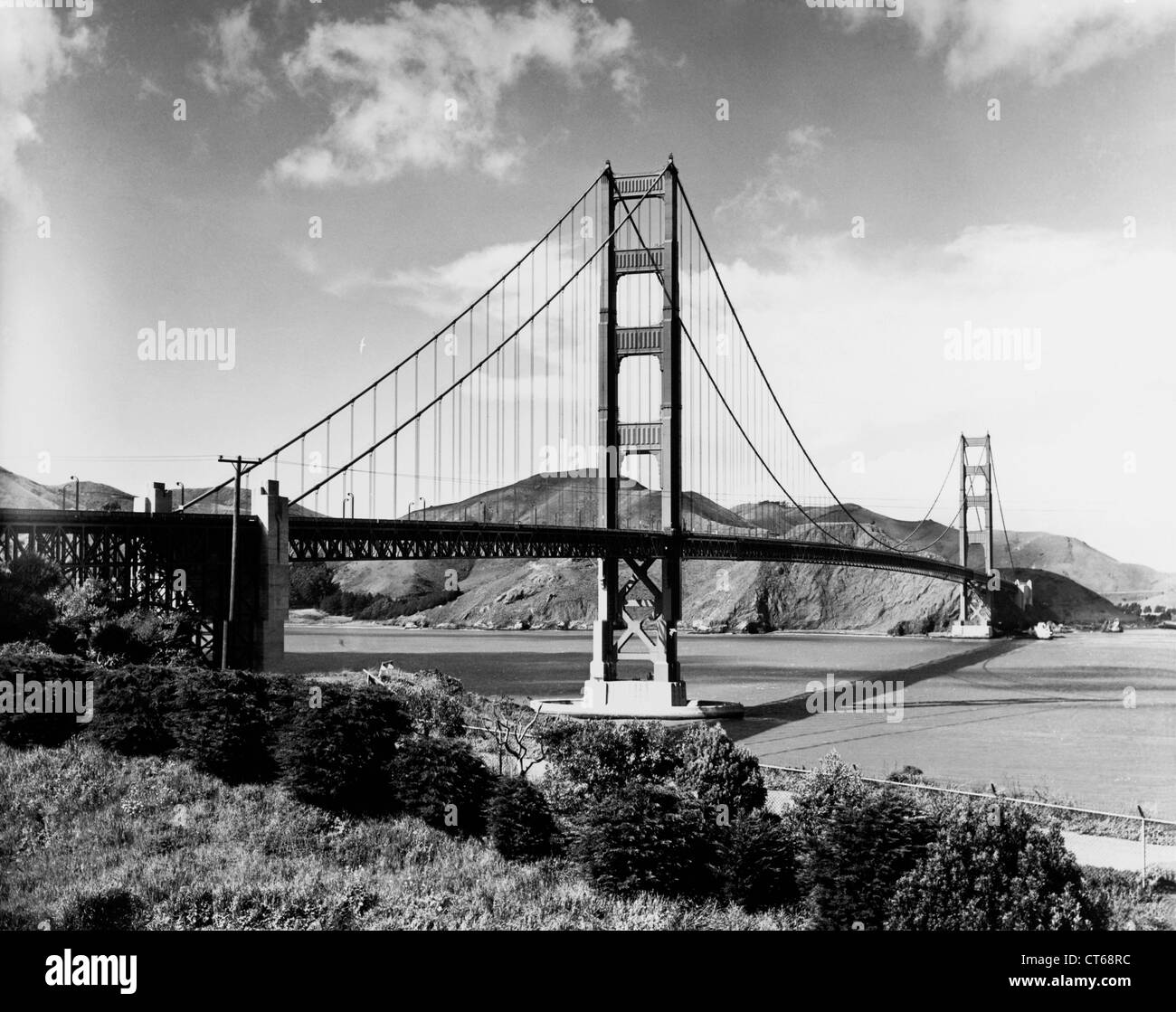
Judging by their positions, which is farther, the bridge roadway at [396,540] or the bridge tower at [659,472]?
the bridge tower at [659,472]

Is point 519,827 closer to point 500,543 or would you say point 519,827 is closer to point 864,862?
point 864,862

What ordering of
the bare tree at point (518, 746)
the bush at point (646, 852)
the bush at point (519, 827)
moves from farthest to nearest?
the bare tree at point (518, 746), the bush at point (519, 827), the bush at point (646, 852)

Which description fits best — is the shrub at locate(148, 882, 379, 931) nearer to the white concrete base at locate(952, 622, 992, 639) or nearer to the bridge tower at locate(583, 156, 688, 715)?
the bridge tower at locate(583, 156, 688, 715)

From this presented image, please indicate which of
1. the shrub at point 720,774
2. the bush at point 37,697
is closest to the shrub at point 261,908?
the shrub at point 720,774

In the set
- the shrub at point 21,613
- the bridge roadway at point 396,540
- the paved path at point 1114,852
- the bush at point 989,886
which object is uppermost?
the bridge roadway at point 396,540

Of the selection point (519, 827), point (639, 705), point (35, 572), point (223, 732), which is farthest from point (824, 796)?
point (639, 705)

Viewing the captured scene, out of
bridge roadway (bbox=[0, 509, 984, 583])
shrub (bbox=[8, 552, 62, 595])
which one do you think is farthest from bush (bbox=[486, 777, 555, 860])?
shrub (bbox=[8, 552, 62, 595])

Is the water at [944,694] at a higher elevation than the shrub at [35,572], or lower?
Answer: lower

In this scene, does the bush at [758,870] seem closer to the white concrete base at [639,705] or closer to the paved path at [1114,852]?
the paved path at [1114,852]
